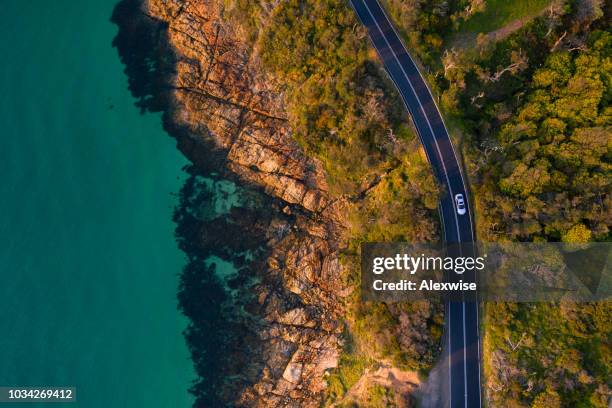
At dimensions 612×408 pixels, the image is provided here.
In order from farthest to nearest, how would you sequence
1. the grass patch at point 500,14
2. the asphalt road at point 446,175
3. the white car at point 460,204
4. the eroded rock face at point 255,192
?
the eroded rock face at point 255,192
the grass patch at point 500,14
the white car at point 460,204
the asphalt road at point 446,175

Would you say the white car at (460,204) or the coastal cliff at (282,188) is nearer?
the white car at (460,204)

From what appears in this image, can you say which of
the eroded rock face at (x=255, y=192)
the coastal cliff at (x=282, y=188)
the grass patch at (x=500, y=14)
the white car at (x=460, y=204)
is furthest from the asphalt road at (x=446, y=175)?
the eroded rock face at (x=255, y=192)

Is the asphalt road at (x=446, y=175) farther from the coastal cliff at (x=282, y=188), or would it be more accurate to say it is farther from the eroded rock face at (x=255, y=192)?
the eroded rock face at (x=255, y=192)

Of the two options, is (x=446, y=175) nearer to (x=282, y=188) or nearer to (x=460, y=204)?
(x=460, y=204)

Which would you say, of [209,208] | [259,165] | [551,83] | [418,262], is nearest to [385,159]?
[418,262]

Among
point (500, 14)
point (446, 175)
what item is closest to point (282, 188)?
point (446, 175)

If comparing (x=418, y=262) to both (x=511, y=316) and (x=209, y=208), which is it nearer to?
(x=511, y=316)

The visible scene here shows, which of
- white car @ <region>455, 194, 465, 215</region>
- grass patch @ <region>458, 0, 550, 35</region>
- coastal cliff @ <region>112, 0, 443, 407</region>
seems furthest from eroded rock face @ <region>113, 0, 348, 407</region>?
grass patch @ <region>458, 0, 550, 35</region>
